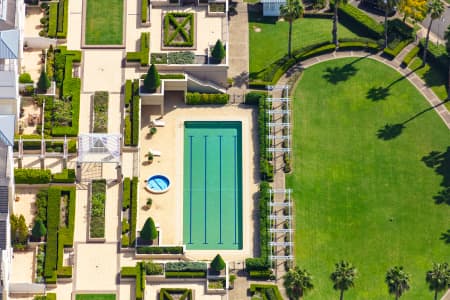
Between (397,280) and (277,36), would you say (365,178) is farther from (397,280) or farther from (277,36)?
(277,36)

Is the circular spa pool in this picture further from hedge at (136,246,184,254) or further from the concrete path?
the concrete path

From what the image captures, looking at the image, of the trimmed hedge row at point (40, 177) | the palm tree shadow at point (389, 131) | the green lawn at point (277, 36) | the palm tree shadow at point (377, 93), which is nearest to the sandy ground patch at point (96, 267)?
the trimmed hedge row at point (40, 177)

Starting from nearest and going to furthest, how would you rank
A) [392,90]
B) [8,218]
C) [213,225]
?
1. [8,218]
2. [213,225]
3. [392,90]

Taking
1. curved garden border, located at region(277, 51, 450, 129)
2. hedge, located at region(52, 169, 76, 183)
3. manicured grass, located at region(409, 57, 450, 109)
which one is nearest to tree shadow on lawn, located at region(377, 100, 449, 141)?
curved garden border, located at region(277, 51, 450, 129)

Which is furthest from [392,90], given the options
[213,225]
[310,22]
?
[213,225]

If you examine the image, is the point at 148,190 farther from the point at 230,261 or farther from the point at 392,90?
the point at 392,90

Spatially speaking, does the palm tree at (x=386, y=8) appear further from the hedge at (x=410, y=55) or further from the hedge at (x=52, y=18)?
the hedge at (x=52, y=18)
